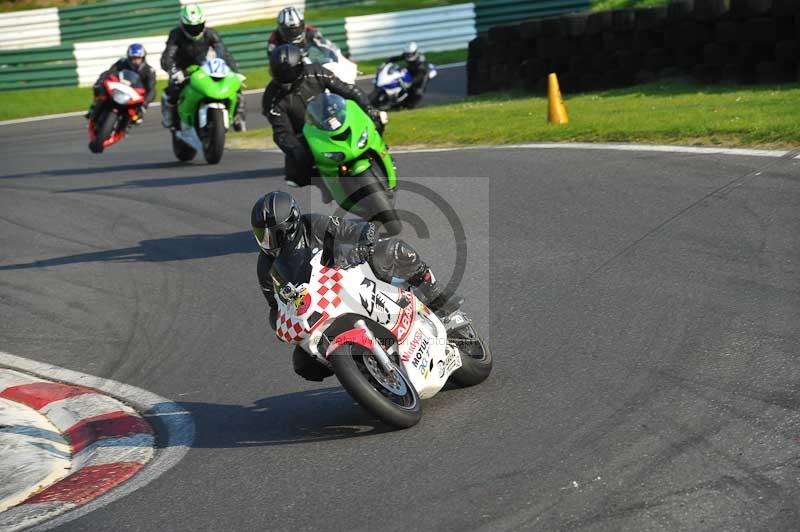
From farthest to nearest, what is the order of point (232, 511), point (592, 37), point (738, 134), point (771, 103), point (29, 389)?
point (592, 37), point (771, 103), point (738, 134), point (29, 389), point (232, 511)

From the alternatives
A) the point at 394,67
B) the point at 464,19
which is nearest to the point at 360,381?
A: the point at 394,67

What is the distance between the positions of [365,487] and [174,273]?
5246mm

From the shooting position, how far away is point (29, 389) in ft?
23.1

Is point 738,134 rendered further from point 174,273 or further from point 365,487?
point 365,487

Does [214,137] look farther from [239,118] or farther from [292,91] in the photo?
[292,91]

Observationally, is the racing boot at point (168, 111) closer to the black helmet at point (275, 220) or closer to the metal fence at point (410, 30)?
the black helmet at point (275, 220)

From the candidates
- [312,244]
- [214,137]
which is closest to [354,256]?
[312,244]

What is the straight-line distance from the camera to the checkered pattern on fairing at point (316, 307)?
5.23 metres

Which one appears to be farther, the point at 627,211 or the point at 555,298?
the point at 627,211

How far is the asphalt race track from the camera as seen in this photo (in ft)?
14.6

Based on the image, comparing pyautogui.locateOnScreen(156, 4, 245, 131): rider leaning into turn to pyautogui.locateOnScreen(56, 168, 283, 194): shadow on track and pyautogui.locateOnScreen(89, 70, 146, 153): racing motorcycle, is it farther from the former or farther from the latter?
pyautogui.locateOnScreen(56, 168, 283, 194): shadow on track

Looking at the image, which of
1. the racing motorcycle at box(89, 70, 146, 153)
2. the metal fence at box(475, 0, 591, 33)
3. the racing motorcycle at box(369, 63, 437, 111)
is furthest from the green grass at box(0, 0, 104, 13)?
the racing motorcycle at box(89, 70, 146, 153)

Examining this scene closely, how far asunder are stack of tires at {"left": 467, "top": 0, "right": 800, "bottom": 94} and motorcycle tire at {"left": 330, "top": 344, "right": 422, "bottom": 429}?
9.85 metres

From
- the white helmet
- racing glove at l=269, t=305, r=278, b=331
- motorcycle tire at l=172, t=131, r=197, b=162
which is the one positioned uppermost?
the white helmet
